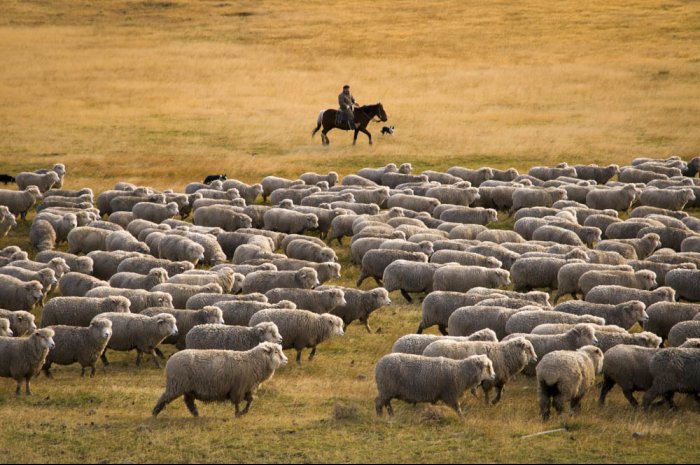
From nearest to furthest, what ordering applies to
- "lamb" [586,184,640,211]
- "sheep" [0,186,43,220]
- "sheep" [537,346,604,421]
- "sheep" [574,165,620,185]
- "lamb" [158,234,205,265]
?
1. "sheep" [537,346,604,421]
2. "lamb" [158,234,205,265]
3. "lamb" [586,184,640,211]
4. "sheep" [0,186,43,220]
5. "sheep" [574,165,620,185]

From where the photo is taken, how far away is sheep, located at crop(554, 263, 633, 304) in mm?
19641

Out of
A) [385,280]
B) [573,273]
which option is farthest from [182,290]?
[573,273]

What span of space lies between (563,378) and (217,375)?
15.6ft

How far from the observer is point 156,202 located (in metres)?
27.6

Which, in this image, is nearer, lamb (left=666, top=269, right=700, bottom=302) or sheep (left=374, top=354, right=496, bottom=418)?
sheep (left=374, top=354, right=496, bottom=418)

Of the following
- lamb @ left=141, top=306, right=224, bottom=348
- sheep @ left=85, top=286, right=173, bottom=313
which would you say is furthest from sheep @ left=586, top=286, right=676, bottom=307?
sheep @ left=85, top=286, right=173, bottom=313

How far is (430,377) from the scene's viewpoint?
1398 centimetres

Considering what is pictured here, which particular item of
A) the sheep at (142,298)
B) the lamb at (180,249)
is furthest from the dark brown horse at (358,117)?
the sheep at (142,298)

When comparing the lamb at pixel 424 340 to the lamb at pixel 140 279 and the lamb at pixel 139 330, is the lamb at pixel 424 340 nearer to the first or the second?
the lamb at pixel 139 330

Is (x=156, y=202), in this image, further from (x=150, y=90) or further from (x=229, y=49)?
(x=229, y=49)

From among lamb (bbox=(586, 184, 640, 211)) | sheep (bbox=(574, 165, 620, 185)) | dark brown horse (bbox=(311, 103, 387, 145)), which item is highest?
dark brown horse (bbox=(311, 103, 387, 145))

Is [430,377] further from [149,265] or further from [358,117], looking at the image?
[358,117]

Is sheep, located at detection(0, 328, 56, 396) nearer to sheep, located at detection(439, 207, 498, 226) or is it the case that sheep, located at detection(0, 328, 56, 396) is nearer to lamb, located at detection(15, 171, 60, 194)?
sheep, located at detection(439, 207, 498, 226)

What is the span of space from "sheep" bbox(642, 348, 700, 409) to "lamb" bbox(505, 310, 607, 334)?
7.06ft
